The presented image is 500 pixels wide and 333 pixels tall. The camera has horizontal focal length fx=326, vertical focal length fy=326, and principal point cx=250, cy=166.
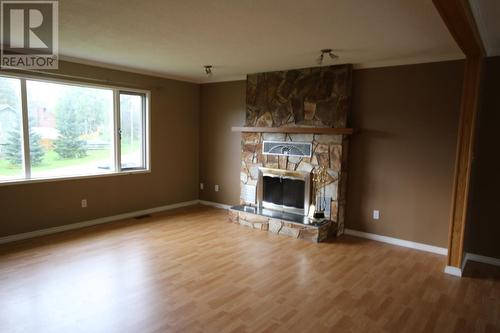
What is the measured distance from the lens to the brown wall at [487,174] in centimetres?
350

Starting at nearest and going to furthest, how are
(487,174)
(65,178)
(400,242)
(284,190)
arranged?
(487,174) < (400,242) < (65,178) < (284,190)

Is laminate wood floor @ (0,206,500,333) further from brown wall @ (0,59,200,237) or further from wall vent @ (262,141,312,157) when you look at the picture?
wall vent @ (262,141,312,157)

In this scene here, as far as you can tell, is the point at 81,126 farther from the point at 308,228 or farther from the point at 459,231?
the point at 459,231

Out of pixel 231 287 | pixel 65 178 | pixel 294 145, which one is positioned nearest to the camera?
pixel 231 287

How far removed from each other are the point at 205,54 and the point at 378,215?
9.94 ft

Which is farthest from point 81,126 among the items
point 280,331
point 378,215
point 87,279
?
point 378,215

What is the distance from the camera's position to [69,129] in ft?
14.8

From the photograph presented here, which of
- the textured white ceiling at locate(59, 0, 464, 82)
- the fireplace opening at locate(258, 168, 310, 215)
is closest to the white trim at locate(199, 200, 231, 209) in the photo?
the fireplace opening at locate(258, 168, 310, 215)

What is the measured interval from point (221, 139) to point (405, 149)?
312cm

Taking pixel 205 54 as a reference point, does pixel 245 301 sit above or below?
below

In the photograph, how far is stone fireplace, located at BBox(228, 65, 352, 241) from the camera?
14.5ft

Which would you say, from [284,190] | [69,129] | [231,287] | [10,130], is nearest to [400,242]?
[284,190]

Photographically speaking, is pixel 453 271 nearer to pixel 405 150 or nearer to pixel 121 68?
pixel 405 150

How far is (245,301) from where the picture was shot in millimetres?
2715
